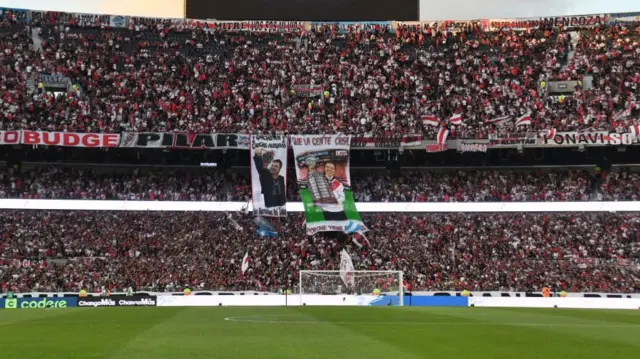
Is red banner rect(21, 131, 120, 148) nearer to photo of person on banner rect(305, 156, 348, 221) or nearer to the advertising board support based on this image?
photo of person on banner rect(305, 156, 348, 221)

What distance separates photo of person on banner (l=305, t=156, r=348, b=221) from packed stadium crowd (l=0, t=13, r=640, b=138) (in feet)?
18.8

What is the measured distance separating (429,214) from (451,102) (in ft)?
30.9

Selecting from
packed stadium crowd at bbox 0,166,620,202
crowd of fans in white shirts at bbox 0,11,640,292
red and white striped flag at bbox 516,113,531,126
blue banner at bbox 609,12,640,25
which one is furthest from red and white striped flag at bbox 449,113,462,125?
blue banner at bbox 609,12,640,25

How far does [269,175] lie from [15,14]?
28.9m

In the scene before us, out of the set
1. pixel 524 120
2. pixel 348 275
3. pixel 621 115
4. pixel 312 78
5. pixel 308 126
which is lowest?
pixel 348 275

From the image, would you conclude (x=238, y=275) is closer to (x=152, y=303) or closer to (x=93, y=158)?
(x=152, y=303)

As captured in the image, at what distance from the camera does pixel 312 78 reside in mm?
56562

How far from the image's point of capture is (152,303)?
1492 inches

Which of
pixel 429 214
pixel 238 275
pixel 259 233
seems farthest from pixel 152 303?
pixel 429 214

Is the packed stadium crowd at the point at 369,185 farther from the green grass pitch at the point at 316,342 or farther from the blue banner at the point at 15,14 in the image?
the green grass pitch at the point at 316,342

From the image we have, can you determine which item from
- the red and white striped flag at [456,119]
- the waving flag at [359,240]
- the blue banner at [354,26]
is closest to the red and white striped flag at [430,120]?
the red and white striped flag at [456,119]

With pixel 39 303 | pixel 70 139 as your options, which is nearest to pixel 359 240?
pixel 39 303

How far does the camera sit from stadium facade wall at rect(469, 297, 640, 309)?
36.2 meters

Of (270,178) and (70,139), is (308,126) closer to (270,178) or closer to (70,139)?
(270,178)
